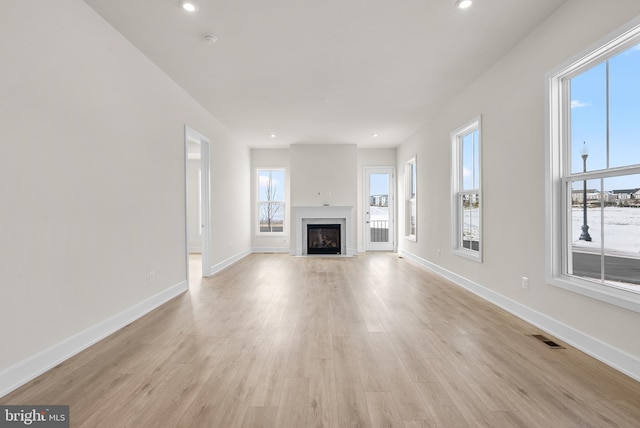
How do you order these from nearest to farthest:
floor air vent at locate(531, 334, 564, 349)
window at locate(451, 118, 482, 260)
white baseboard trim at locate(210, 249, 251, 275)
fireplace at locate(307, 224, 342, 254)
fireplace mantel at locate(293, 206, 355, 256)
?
floor air vent at locate(531, 334, 564, 349)
window at locate(451, 118, 482, 260)
white baseboard trim at locate(210, 249, 251, 275)
fireplace mantel at locate(293, 206, 355, 256)
fireplace at locate(307, 224, 342, 254)

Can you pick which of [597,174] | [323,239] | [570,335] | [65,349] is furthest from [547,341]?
[323,239]

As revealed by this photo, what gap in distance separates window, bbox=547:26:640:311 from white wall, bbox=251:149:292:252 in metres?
6.43

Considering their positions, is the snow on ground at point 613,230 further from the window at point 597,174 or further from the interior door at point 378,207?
the interior door at point 378,207

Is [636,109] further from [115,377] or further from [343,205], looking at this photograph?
[343,205]

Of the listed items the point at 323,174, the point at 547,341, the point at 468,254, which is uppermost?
the point at 323,174

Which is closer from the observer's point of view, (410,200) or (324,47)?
(324,47)

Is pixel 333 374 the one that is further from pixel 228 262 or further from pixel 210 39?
pixel 228 262

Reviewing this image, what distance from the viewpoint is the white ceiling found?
2.68 metres

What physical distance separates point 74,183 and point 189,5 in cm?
174

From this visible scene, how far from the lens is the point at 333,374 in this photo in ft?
6.81

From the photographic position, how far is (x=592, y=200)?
2.53 m

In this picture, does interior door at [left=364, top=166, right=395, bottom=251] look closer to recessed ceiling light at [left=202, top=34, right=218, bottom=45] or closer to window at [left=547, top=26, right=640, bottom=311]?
window at [left=547, top=26, right=640, bottom=311]

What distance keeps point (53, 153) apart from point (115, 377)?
65.4 inches

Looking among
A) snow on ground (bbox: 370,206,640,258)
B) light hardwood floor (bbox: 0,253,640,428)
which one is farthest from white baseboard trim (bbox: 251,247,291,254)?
snow on ground (bbox: 370,206,640,258)
